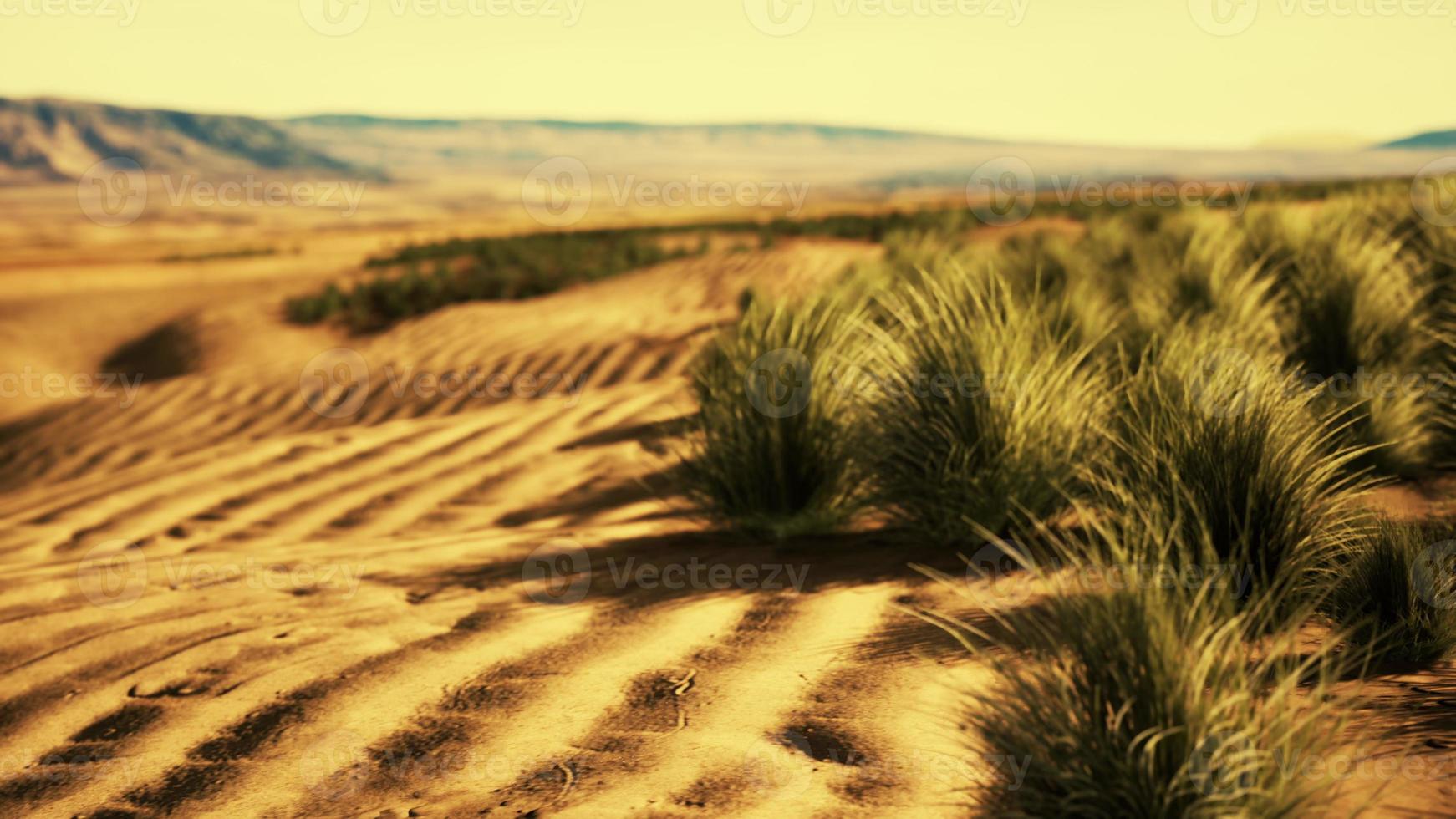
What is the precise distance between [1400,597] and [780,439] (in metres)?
1.82

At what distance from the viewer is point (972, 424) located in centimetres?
323

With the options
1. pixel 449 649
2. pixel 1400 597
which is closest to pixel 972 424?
pixel 1400 597

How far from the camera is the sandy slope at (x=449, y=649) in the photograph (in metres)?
1.99

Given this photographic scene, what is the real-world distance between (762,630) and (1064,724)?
1.14m

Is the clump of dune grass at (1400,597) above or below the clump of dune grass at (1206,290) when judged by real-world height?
below

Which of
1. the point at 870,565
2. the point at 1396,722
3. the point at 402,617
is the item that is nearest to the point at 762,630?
the point at 870,565

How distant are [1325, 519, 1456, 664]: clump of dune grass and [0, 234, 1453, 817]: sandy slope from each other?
0.36 ft

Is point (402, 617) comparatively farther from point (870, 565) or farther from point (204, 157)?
point (204, 157)

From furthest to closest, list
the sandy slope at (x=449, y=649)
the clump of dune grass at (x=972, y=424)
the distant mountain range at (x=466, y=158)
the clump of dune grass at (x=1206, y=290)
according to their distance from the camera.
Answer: the distant mountain range at (x=466, y=158) → the clump of dune grass at (x=1206, y=290) → the clump of dune grass at (x=972, y=424) → the sandy slope at (x=449, y=649)

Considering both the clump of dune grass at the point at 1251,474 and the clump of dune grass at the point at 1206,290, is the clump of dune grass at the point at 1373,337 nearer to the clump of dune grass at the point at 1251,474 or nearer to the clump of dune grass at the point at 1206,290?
the clump of dune grass at the point at 1206,290

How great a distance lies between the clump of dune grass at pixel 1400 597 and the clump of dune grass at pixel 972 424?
852mm

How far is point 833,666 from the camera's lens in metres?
2.39

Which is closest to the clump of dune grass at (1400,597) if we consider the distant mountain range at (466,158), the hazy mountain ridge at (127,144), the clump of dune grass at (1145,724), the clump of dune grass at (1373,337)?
the clump of dune grass at (1145,724)

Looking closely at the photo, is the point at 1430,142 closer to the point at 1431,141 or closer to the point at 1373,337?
the point at 1431,141
